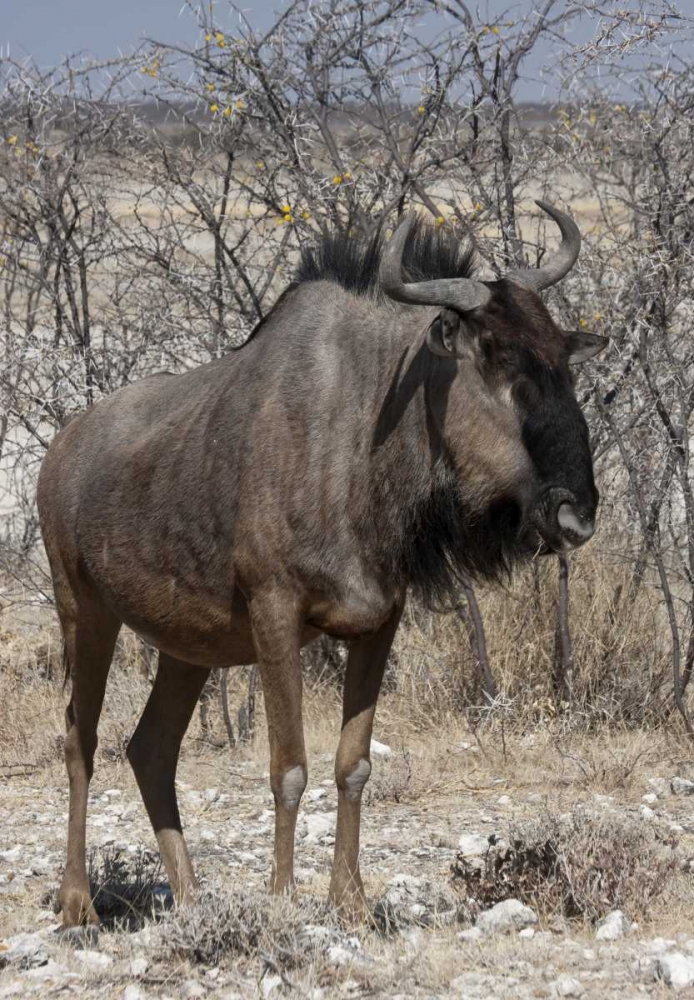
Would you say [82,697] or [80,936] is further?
[82,697]

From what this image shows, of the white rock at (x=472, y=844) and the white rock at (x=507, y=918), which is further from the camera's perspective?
the white rock at (x=472, y=844)

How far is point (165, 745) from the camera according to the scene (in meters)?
6.12

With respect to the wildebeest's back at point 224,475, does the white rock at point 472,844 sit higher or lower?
lower

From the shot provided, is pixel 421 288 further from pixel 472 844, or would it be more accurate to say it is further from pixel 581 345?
pixel 472 844

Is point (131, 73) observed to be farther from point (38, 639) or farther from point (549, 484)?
point (549, 484)

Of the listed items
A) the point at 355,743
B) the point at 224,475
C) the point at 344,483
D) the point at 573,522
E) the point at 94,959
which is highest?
the point at 224,475

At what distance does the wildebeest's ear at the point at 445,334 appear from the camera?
4.76 m

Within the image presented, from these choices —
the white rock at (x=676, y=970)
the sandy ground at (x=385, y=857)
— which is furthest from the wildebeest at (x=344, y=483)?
the white rock at (x=676, y=970)

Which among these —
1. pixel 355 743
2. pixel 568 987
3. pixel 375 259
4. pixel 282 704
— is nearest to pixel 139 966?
pixel 282 704

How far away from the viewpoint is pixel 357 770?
523 cm

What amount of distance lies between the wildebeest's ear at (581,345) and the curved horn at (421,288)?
38cm

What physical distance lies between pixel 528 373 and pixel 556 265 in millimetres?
792

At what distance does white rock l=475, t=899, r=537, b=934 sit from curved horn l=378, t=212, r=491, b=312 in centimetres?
219

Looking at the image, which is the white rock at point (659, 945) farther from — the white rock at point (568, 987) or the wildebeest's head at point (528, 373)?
the wildebeest's head at point (528, 373)
